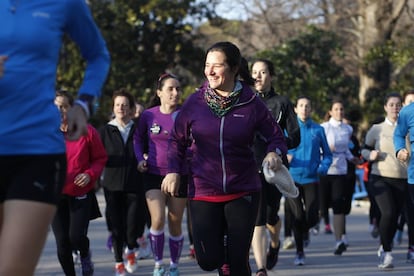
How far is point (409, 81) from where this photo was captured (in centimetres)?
2825

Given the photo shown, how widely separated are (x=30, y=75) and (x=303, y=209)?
7.80 m

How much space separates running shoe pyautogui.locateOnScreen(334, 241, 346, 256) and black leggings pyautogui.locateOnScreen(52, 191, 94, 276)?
4.91m

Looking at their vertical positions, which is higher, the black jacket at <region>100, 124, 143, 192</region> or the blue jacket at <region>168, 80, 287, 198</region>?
the blue jacket at <region>168, 80, 287, 198</region>

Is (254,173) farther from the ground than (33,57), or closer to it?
closer to it

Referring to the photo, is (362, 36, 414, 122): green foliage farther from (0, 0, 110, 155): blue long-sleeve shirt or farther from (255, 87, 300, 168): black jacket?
(0, 0, 110, 155): blue long-sleeve shirt

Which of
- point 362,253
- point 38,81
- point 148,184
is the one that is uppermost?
point 38,81

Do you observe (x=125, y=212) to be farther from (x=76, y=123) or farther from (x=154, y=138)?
(x=76, y=123)

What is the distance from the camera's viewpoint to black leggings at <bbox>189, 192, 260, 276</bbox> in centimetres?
703

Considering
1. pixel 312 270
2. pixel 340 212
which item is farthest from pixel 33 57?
pixel 340 212

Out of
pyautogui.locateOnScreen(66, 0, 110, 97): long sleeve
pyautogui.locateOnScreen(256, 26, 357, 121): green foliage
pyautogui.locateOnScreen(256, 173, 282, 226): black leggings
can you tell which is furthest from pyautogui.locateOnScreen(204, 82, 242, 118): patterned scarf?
pyautogui.locateOnScreen(256, 26, 357, 121): green foliage

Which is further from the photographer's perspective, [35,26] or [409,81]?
[409,81]

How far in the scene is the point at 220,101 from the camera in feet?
23.7

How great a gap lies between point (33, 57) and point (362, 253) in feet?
30.6

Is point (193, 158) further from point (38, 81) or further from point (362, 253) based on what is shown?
point (362, 253)
